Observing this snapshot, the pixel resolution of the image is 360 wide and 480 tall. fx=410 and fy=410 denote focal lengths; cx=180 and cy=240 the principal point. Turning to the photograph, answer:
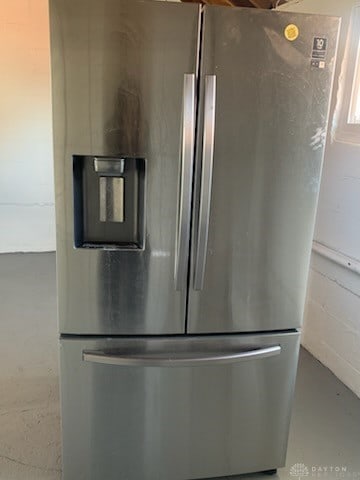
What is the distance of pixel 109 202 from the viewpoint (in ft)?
4.89

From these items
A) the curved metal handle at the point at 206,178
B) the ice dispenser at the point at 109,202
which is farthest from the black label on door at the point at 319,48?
the ice dispenser at the point at 109,202

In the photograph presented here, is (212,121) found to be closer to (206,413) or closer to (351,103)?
(206,413)

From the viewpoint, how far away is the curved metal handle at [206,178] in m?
1.33

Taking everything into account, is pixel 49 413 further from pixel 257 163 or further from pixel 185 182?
pixel 257 163

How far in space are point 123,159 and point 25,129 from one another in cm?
338

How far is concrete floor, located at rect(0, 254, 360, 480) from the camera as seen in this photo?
6.01ft

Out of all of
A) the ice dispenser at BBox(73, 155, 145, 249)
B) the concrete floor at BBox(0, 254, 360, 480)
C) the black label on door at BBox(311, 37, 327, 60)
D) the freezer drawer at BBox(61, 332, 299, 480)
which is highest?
the black label on door at BBox(311, 37, 327, 60)

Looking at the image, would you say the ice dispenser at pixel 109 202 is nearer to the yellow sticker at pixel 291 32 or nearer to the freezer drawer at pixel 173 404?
the freezer drawer at pixel 173 404

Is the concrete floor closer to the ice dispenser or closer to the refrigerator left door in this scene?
the refrigerator left door

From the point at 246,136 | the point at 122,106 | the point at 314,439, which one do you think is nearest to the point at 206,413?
the point at 314,439

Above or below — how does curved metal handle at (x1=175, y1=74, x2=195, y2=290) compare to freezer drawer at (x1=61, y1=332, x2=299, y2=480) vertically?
above

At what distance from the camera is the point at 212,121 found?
1.35 meters

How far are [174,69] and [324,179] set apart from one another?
1588mm

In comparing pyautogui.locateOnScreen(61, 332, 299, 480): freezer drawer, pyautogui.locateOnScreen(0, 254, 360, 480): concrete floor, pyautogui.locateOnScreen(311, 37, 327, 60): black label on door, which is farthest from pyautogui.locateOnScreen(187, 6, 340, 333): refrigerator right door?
pyautogui.locateOnScreen(0, 254, 360, 480): concrete floor
